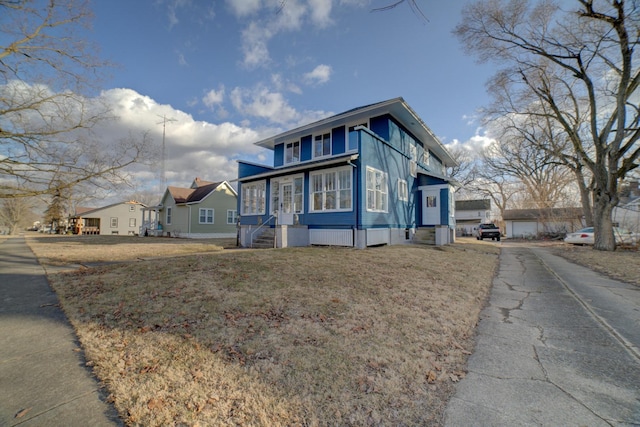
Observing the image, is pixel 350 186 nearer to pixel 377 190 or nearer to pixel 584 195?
pixel 377 190

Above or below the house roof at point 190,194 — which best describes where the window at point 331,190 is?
below

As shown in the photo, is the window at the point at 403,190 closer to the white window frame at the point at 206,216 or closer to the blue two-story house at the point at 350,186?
the blue two-story house at the point at 350,186

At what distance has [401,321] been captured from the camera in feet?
13.5

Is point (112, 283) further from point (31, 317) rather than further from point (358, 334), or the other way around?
point (358, 334)

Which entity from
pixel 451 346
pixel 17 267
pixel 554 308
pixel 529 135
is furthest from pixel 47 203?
pixel 529 135

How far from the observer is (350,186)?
12.6 m

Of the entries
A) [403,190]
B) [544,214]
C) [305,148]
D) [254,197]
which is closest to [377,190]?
[403,190]

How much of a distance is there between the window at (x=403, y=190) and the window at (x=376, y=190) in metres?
1.86

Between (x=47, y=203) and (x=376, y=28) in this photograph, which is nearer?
(x=376, y=28)

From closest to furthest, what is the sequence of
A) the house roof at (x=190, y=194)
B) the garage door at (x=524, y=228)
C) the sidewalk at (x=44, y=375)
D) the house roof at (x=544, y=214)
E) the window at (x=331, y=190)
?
1. the sidewalk at (x=44, y=375)
2. the window at (x=331, y=190)
3. the house roof at (x=190, y=194)
4. the house roof at (x=544, y=214)
5. the garage door at (x=524, y=228)

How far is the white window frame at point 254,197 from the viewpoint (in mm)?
16625

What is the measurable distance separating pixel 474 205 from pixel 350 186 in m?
49.3

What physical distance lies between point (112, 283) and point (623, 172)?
23.0 m

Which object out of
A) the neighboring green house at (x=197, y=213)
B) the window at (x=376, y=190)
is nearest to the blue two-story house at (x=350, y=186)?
the window at (x=376, y=190)
